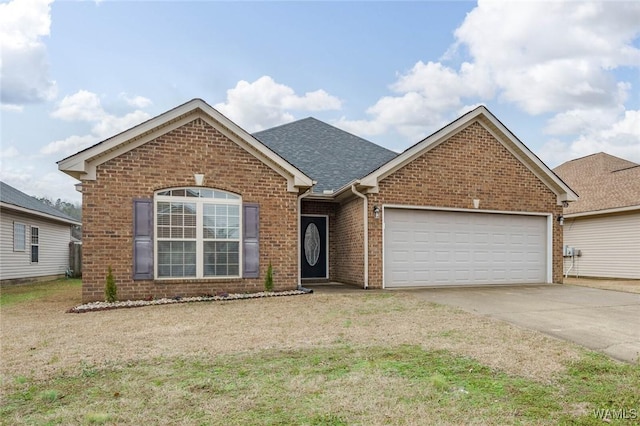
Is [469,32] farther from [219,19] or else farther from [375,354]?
[375,354]

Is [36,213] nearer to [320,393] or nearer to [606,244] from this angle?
[320,393]

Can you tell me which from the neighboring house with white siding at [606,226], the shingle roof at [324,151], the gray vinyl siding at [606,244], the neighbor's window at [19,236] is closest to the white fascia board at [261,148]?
the shingle roof at [324,151]

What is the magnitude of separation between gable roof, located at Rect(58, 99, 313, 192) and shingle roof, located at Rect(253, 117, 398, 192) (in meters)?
2.77

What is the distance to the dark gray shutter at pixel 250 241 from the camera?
1049cm

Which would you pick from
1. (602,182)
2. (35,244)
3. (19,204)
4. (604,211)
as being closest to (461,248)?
(604,211)

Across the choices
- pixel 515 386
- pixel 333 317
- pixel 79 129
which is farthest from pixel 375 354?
pixel 79 129

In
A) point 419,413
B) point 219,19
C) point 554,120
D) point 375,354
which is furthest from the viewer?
point 554,120

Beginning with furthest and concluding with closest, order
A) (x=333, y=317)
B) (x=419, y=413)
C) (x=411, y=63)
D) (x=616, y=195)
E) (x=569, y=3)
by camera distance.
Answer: (x=411, y=63), (x=616, y=195), (x=569, y=3), (x=333, y=317), (x=419, y=413)

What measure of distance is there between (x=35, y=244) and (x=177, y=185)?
1217 cm

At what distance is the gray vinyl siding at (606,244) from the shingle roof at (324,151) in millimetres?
8842

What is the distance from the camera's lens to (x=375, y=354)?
5.14 m

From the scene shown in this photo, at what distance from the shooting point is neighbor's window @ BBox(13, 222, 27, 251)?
16.5 meters

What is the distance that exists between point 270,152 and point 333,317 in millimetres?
4747

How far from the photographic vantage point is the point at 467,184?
1265 cm
